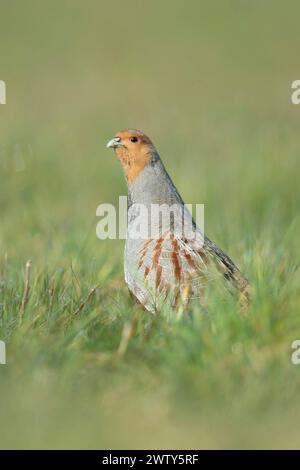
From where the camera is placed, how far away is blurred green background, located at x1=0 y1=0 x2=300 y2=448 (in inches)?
125

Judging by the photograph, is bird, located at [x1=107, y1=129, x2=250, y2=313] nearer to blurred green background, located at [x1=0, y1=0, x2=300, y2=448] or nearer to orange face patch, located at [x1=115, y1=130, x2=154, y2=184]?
orange face patch, located at [x1=115, y1=130, x2=154, y2=184]

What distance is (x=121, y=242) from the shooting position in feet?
18.5

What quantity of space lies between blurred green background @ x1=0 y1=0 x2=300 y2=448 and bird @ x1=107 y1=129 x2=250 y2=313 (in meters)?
0.13

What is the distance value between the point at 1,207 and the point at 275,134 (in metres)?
2.45

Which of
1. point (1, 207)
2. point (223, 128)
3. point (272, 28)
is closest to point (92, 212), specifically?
point (1, 207)

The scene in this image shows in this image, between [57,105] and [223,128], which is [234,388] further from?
[57,105]

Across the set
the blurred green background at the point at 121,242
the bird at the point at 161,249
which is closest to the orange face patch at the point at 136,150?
the bird at the point at 161,249

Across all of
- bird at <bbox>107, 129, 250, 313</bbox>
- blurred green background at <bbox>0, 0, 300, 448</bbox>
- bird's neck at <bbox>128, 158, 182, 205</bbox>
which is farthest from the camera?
bird's neck at <bbox>128, 158, 182, 205</bbox>

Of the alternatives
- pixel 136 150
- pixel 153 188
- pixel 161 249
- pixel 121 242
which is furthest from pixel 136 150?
pixel 121 242

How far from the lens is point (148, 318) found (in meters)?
3.79

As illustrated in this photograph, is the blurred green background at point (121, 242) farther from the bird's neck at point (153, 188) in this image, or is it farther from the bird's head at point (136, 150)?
the bird's head at point (136, 150)

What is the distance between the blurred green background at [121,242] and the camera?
3180 millimetres

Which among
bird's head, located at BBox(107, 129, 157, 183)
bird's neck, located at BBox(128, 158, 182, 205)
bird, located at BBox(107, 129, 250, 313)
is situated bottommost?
bird, located at BBox(107, 129, 250, 313)

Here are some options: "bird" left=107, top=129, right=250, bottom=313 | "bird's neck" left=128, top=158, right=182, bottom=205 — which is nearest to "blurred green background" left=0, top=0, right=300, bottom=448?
"bird" left=107, top=129, right=250, bottom=313
